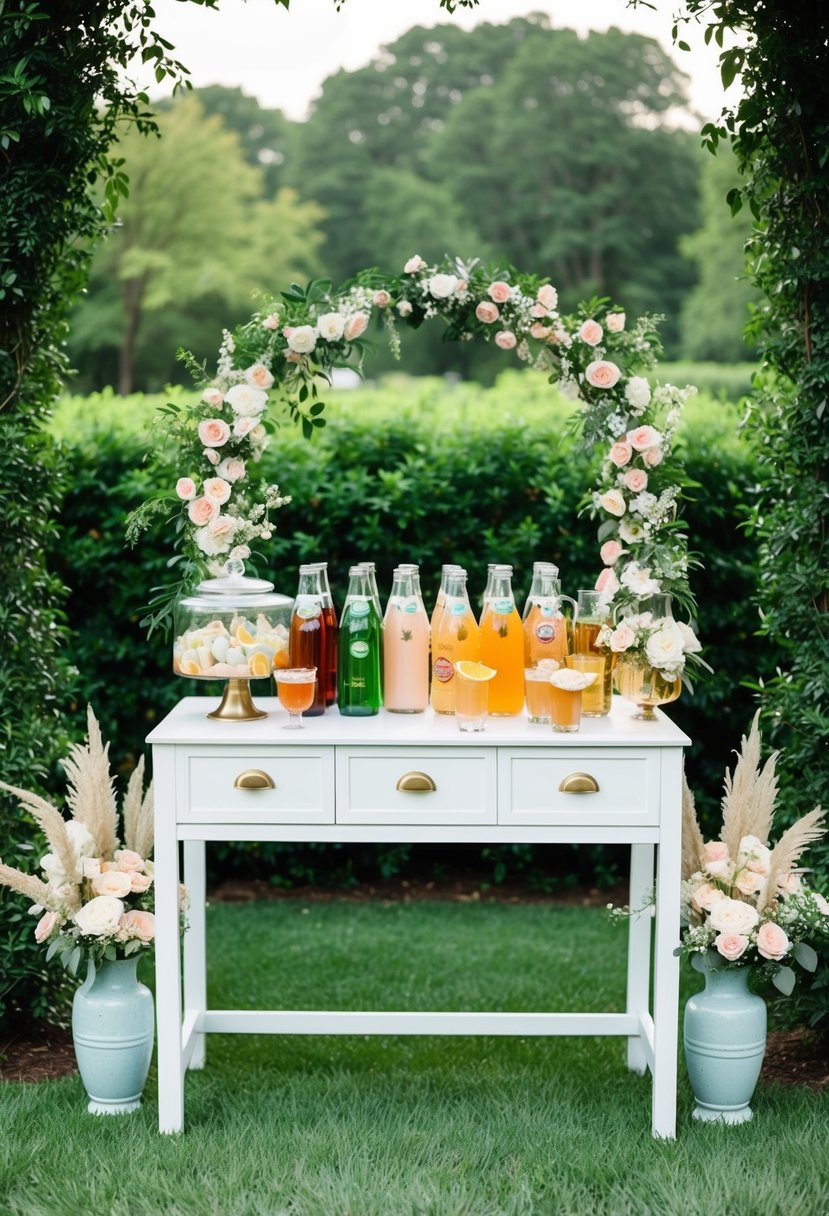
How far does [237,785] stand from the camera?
3.09 metres

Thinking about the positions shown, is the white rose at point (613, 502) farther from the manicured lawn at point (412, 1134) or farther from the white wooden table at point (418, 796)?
the manicured lawn at point (412, 1134)

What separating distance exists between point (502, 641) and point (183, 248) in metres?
23.2

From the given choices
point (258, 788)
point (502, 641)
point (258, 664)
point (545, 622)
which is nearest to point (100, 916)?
point (258, 788)

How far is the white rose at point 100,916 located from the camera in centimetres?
321

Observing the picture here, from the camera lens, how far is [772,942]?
3168 mm

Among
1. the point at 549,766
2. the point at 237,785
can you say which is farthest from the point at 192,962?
the point at 549,766

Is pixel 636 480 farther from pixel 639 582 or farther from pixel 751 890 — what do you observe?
pixel 751 890

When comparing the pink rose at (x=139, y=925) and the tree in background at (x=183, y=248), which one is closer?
the pink rose at (x=139, y=925)

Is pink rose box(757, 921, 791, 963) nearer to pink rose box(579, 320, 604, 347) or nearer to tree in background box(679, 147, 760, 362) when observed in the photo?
pink rose box(579, 320, 604, 347)

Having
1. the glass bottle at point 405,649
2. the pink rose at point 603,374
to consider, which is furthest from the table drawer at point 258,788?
the pink rose at point 603,374

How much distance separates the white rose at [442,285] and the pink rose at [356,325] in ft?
0.61

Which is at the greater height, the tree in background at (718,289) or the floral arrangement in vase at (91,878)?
the tree in background at (718,289)

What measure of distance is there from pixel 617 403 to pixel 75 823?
5.71 ft

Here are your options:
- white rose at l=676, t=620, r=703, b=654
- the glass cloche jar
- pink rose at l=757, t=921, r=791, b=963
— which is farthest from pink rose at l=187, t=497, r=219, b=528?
pink rose at l=757, t=921, r=791, b=963
